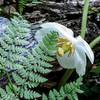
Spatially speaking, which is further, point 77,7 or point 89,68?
point 77,7

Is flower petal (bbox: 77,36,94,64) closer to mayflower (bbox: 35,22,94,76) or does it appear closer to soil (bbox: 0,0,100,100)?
mayflower (bbox: 35,22,94,76)

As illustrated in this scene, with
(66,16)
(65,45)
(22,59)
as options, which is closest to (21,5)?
(66,16)

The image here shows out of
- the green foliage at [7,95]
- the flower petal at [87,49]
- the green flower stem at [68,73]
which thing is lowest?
the green flower stem at [68,73]

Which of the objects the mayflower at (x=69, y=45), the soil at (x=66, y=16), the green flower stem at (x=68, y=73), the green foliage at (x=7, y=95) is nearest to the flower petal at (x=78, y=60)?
the mayflower at (x=69, y=45)

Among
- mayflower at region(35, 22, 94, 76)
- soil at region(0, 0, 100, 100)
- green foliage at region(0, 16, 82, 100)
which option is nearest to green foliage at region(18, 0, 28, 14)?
soil at region(0, 0, 100, 100)

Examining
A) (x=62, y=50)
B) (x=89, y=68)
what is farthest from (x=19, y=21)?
(x=89, y=68)

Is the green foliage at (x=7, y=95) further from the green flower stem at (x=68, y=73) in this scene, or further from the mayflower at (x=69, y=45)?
the green flower stem at (x=68, y=73)

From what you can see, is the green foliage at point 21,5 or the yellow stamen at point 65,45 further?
the green foliage at point 21,5

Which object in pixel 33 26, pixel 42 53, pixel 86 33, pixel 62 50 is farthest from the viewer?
pixel 86 33

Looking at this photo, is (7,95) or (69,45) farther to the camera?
(69,45)

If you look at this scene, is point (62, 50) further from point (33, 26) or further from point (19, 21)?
point (19, 21)

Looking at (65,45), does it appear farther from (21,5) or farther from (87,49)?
(21,5)
